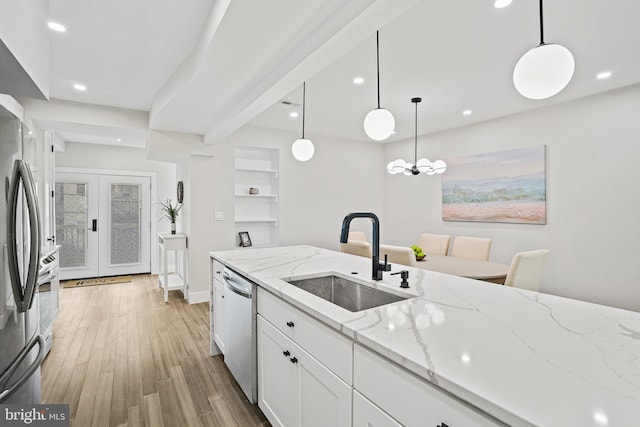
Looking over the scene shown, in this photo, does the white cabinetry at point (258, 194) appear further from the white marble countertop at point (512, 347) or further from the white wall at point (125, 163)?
the white marble countertop at point (512, 347)

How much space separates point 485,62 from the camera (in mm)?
2902

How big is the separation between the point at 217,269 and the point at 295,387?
1.50 metres

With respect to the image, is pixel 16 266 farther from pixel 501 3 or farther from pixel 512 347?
pixel 501 3

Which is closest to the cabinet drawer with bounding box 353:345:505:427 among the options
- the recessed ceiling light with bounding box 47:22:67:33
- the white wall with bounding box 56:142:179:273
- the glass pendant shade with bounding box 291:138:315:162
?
the glass pendant shade with bounding box 291:138:315:162

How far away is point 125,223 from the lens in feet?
20.4

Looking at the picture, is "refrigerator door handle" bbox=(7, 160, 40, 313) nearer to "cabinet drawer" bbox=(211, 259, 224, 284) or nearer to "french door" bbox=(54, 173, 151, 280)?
"cabinet drawer" bbox=(211, 259, 224, 284)

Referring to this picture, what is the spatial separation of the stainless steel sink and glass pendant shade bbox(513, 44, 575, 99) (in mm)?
1288

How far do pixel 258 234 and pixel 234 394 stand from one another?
3.26 m

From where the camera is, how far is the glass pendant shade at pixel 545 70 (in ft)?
5.10

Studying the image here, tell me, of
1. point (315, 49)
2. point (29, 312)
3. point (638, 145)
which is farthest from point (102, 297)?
point (638, 145)

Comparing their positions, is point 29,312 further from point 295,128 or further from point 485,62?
point 295,128

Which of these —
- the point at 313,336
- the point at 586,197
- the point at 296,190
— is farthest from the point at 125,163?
the point at 586,197

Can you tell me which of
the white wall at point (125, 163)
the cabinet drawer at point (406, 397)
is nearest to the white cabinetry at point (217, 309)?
the cabinet drawer at point (406, 397)

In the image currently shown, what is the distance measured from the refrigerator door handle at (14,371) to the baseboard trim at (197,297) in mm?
3209
